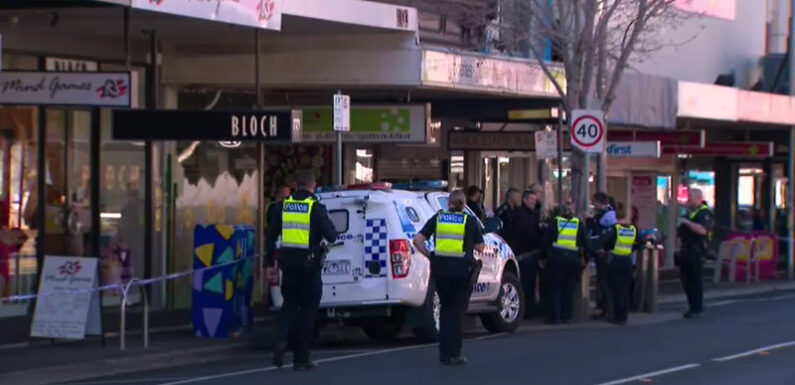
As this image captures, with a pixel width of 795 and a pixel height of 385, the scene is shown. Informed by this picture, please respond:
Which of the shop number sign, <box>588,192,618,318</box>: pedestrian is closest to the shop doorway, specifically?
the shop number sign

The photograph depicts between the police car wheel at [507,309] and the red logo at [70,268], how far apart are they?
516 cm

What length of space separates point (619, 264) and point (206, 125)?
6158 millimetres

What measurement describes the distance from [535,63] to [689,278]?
14.1 ft

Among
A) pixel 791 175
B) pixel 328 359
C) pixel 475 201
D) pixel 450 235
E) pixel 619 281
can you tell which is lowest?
pixel 328 359

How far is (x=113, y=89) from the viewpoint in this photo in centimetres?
1522

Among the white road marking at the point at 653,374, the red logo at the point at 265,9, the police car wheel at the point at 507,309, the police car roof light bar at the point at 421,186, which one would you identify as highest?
the red logo at the point at 265,9

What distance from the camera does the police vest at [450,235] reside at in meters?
13.7

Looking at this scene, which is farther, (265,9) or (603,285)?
(603,285)

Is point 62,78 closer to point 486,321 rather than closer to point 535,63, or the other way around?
point 486,321

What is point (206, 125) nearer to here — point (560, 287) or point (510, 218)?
point (510, 218)

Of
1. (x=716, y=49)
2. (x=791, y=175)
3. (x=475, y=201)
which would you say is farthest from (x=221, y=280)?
(x=716, y=49)

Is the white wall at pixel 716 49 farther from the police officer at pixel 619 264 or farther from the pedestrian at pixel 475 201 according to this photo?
the police officer at pixel 619 264

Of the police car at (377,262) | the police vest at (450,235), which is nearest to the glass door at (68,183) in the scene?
the police car at (377,262)

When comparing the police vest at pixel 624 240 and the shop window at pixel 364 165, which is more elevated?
Result: the shop window at pixel 364 165
